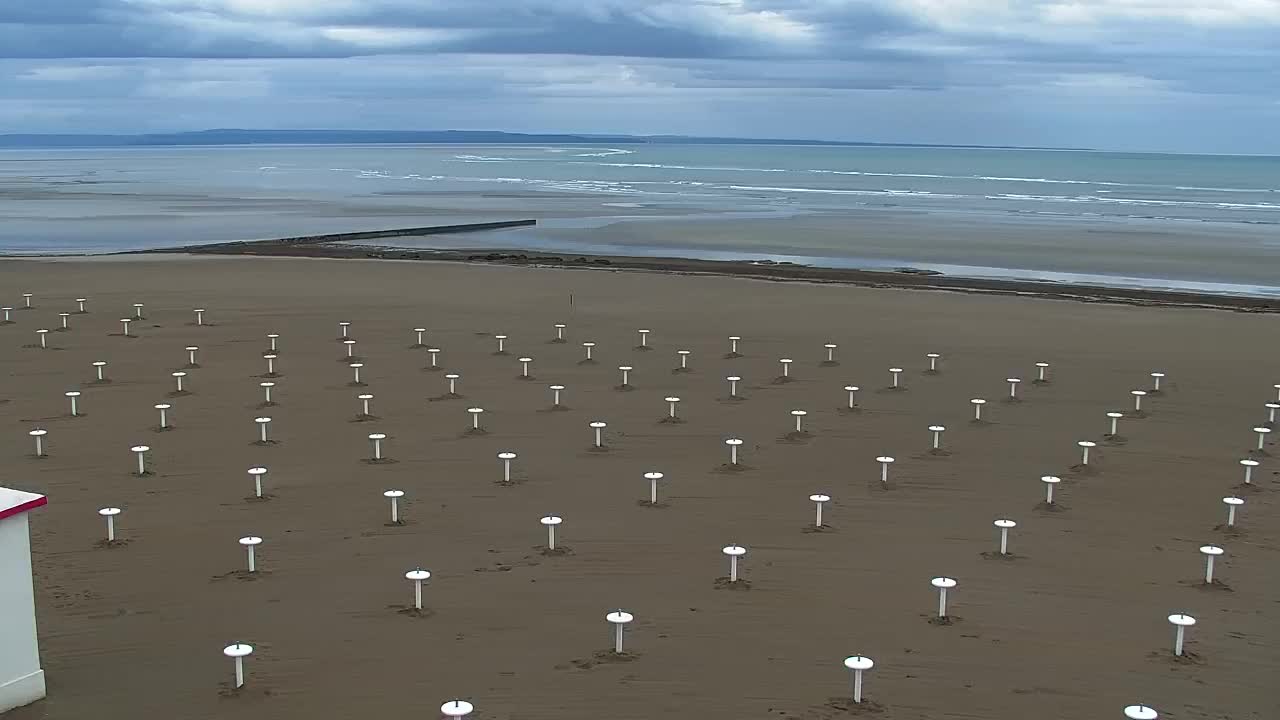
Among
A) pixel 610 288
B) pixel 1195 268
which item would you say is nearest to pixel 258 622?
pixel 610 288

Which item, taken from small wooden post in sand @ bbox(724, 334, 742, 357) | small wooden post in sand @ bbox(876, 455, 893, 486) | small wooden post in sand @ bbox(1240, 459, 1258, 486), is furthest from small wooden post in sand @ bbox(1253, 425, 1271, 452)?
small wooden post in sand @ bbox(724, 334, 742, 357)

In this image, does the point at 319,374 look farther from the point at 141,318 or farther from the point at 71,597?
the point at 71,597

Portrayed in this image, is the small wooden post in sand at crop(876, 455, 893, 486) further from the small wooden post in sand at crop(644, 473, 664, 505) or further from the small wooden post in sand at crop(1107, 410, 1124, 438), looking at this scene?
the small wooden post in sand at crop(1107, 410, 1124, 438)

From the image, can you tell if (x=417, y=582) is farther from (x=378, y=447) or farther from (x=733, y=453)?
(x=733, y=453)

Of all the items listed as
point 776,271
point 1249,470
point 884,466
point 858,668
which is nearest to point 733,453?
point 884,466

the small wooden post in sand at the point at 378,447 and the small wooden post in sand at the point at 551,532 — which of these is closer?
the small wooden post in sand at the point at 551,532

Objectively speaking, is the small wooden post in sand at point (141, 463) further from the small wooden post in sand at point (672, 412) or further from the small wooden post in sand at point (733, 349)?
the small wooden post in sand at point (733, 349)

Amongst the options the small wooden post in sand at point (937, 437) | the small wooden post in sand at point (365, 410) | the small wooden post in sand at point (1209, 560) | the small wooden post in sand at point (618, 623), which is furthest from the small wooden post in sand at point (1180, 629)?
the small wooden post in sand at point (365, 410)
